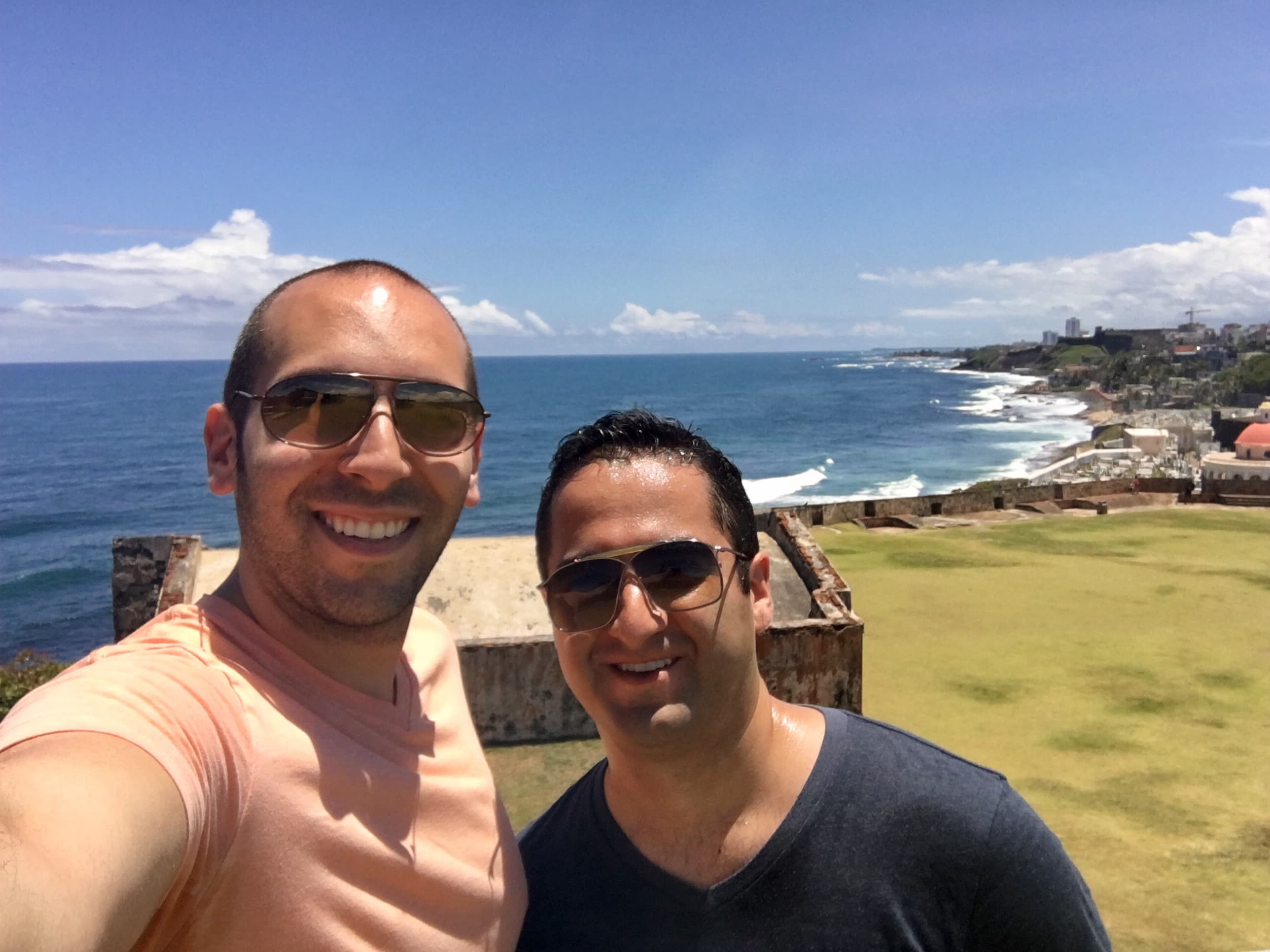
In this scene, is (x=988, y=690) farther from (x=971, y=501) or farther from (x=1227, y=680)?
(x=971, y=501)

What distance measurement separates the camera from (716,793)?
7.16 feet

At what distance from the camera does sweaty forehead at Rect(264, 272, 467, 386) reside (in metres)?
2.27

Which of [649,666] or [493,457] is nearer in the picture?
[649,666]

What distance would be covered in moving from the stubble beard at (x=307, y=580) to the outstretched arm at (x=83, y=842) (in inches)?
25.0

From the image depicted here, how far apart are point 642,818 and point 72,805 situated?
127cm

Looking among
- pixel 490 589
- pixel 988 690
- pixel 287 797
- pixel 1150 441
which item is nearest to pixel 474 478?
pixel 287 797

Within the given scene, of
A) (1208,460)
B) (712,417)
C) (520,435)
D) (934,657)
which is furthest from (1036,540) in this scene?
(712,417)

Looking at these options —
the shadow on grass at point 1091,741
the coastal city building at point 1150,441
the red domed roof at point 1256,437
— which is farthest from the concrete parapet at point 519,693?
the coastal city building at point 1150,441

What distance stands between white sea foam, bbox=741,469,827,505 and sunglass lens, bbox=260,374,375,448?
53.6m

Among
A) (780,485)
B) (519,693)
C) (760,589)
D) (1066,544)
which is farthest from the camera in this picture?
(780,485)

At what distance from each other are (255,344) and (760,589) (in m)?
1.51

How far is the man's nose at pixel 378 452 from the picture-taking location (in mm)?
2213

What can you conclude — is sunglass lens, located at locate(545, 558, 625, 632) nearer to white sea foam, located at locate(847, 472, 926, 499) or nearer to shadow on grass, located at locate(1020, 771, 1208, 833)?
shadow on grass, located at locate(1020, 771, 1208, 833)

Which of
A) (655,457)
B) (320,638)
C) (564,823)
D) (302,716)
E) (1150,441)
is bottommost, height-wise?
(1150,441)
